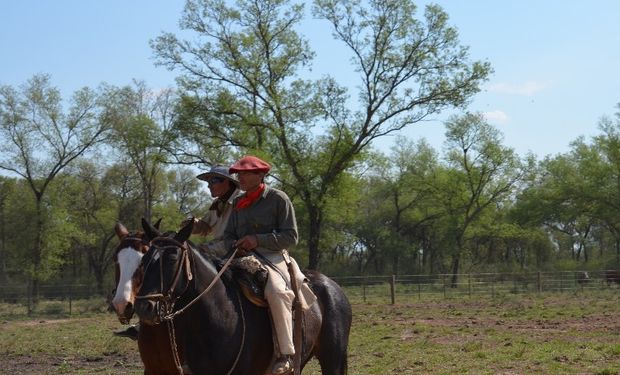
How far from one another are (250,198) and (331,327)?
164cm

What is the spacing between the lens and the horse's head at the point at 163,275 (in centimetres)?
456

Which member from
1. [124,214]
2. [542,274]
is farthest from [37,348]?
[124,214]

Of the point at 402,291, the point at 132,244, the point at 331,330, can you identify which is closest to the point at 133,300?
the point at 132,244

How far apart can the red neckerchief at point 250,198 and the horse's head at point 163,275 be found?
91cm

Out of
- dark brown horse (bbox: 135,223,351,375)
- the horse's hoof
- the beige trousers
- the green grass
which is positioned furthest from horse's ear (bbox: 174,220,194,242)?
the green grass

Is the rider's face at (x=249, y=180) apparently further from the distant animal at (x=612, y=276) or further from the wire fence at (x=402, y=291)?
the distant animal at (x=612, y=276)

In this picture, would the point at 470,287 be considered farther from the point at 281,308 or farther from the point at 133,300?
the point at 133,300

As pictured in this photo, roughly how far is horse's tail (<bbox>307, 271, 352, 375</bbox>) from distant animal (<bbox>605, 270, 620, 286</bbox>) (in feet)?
103

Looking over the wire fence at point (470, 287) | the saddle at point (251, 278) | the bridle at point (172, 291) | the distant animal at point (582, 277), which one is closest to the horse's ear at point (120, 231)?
the bridle at point (172, 291)

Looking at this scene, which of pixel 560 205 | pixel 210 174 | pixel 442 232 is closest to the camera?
pixel 210 174

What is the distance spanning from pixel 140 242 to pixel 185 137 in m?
29.5

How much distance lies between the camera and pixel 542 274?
3478cm

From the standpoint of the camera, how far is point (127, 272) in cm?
461

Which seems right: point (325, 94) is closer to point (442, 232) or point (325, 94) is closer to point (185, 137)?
point (185, 137)
